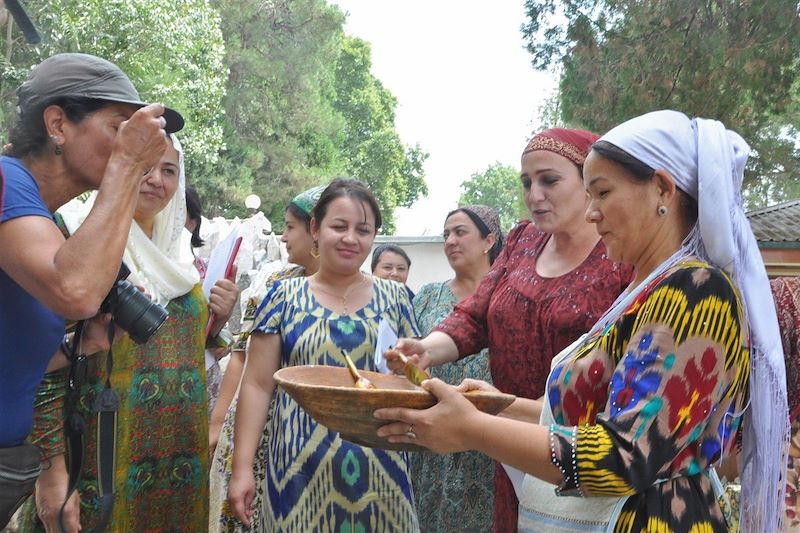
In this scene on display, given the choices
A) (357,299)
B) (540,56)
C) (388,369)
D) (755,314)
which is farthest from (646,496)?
(540,56)

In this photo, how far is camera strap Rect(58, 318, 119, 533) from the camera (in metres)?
2.53

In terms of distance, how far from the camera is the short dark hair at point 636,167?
6.07 feet

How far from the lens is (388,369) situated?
2666 mm

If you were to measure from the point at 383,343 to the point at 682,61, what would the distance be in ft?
26.8

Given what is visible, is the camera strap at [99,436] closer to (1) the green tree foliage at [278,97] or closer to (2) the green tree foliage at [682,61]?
(2) the green tree foliage at [682,61]

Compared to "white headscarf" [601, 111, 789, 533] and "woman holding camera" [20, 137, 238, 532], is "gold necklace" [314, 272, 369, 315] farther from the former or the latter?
"white headscarf" [601, 111, 789, 533]


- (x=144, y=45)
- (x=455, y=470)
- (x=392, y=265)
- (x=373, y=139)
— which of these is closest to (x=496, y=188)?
(x=373, y=139)

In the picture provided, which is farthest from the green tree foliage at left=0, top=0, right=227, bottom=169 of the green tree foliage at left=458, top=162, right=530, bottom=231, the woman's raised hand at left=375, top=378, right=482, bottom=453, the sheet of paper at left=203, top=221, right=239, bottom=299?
the green tree foliage at left=458, top=162, right=530, bottom=231

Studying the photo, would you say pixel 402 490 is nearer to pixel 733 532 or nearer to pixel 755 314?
pixel 733 532

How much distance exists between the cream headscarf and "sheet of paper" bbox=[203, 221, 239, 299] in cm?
22

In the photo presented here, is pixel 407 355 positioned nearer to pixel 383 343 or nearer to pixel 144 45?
pixel 383 343

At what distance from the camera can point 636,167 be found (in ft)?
6.08

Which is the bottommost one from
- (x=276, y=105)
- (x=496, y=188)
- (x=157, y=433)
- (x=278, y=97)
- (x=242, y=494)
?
(x=242, y=494)

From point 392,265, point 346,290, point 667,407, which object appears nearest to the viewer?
point 667,407
